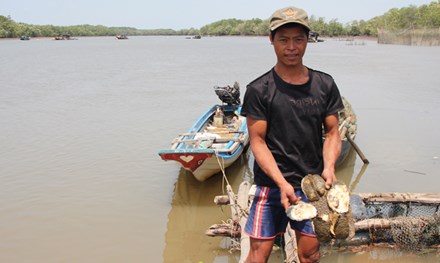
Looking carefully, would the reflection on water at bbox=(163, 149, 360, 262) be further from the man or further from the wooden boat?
the man

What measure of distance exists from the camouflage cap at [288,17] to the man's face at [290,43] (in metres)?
0.05

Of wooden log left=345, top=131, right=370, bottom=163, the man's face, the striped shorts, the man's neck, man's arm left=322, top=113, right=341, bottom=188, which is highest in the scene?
the man's face

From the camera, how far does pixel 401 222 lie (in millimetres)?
4855

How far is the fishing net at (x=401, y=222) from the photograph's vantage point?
489 centimetres

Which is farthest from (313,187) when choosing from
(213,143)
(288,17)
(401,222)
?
(213,143)

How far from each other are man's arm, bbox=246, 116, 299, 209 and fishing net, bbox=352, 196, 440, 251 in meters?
2.83

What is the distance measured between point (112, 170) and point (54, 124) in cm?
519

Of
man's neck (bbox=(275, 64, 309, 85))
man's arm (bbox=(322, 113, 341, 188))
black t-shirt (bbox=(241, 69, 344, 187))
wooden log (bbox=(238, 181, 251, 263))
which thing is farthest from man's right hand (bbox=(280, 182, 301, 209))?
wooden log (bbox=(238, 181, 251, 263))

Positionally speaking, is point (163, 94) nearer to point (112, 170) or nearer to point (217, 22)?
point (112, 170)

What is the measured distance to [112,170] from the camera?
8.84 meters

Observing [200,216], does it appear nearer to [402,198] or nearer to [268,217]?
[402,198]

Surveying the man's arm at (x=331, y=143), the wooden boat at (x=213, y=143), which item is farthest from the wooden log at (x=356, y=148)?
the man's arm at (x=331, y=143)

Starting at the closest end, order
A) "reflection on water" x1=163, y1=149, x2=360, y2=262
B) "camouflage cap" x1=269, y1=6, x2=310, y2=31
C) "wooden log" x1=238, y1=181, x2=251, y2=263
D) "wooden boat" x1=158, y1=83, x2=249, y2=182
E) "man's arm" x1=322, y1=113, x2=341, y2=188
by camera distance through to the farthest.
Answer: "camouflage cap" x1=269, y1=6, x2=310, y2=31 < "man's arm" x1=322, y1=113, x2=341, y2=188 < "wooden log" x1=238, y1=181, x2=251, y2=263 < "reflection on water" x1=163, y1=149, x2=360, y2=262 < "wooden boat" x1=158, y1=83, x2=249, y2=182

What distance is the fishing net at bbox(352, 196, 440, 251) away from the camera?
489 cm
